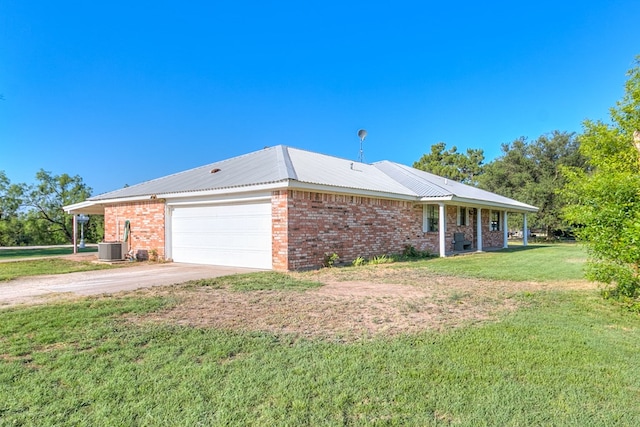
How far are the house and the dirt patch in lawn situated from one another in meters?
2.87

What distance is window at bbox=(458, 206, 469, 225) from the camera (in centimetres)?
1847

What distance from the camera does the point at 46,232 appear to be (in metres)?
34.4

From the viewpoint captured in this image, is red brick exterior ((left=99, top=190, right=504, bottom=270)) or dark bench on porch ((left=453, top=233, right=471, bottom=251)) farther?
dark bench on porch ((left=453, top=233, right=471, bottom=251))

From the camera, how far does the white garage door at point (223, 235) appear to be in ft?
Answer: 36.7

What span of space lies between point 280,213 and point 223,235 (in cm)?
307

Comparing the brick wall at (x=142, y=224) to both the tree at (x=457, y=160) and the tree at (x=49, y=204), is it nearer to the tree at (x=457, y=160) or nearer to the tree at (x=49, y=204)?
the tree at (x=49, y=204)

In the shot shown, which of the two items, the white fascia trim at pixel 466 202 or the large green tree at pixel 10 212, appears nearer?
the white fascia trim at pixel 466 202

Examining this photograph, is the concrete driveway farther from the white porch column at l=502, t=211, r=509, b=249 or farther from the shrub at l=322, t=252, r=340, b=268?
the white porch column at l=502, t=211, r=509, b=249

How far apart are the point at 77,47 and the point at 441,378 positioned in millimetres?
17836

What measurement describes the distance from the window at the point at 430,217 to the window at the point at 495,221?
6.95 meters

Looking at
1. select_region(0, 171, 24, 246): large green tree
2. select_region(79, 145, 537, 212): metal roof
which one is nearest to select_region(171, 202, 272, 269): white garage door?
select_region(79, 145, 537, 212): metal roof

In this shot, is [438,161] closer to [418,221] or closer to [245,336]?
[418,221]

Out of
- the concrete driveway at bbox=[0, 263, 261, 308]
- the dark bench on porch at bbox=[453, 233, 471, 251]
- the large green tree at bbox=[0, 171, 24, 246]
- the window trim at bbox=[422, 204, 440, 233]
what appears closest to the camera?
the concrete driveway at bbox=[0, 263, 261, 308]

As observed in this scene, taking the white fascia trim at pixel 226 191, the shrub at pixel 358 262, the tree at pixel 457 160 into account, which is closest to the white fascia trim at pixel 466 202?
the shrub at pixel 358 262
